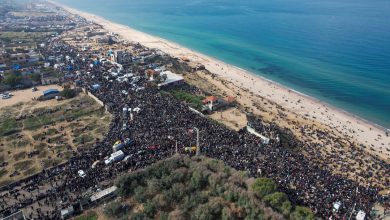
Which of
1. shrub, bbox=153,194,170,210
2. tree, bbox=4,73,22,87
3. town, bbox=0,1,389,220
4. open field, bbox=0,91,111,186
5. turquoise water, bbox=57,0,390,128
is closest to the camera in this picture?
shrub, bbox=153,194,170,210

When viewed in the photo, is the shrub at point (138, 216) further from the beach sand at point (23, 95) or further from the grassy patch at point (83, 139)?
the beach sand at point (23, 95)

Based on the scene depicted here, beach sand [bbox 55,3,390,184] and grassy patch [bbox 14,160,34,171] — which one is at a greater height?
beach sand [bbox 55,3,390,184]

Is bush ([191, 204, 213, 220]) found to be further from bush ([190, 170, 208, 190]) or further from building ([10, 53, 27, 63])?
building ([10, 53, 27, 63])

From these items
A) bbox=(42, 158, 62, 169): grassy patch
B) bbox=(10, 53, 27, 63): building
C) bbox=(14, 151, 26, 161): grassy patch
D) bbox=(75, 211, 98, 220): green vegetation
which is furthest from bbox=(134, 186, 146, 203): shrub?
bbox=(10, 53, 27, 63): building

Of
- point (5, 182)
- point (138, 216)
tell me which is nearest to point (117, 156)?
point (138, 216)

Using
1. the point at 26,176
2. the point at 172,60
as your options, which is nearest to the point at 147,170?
the point at 26,176

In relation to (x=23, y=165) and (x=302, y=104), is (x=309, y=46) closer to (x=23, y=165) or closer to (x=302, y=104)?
(x=302, y=104)
